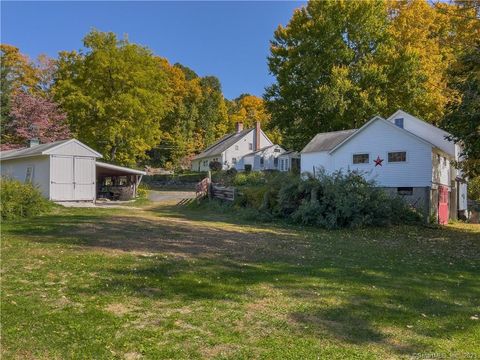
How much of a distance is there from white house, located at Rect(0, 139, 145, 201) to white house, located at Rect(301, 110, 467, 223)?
1317cm

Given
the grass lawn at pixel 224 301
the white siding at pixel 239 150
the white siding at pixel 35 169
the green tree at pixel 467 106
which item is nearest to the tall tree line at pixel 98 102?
the white siding at pixel 35 169

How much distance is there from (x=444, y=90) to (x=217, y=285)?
112 feet

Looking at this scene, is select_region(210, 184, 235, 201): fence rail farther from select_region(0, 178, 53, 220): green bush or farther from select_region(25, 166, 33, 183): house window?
select_region(0, 178, 53, 220): green bush

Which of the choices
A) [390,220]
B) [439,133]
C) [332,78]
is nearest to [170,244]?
[390,220]

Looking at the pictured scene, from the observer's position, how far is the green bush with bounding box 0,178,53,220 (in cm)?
1564

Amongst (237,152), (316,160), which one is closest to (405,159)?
(316,160)

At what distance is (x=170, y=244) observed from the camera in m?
11.2

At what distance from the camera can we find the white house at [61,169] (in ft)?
79.4

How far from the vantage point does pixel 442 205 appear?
27.7 metres

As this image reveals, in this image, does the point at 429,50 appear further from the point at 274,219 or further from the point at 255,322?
the point at 255,322

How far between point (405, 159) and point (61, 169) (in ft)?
64.6

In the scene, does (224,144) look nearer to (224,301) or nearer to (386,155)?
(386,155)

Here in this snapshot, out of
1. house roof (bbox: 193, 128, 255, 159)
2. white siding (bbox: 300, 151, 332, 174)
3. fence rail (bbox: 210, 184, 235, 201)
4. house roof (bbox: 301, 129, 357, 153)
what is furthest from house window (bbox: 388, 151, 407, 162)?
house roof (bbox: 193, 128, 255, 159)

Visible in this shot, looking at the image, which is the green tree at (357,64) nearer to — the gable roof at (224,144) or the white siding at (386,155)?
the white siding at (386,155)
